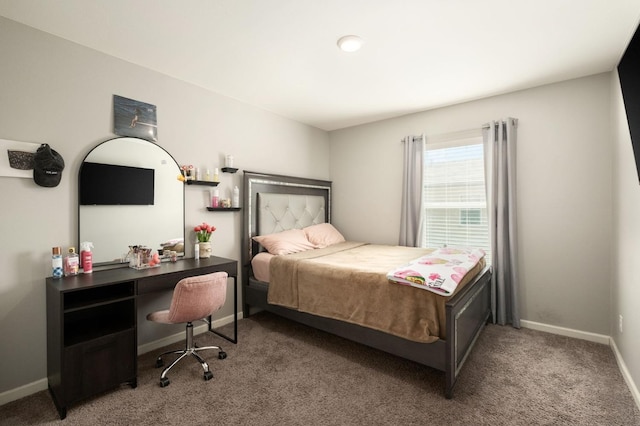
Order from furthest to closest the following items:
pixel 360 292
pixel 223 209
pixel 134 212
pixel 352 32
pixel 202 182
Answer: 1. pixel 223 209
2. pixel 202 182
3. pixel 134 212
4. pixel 360 292
5. pixel 352 32

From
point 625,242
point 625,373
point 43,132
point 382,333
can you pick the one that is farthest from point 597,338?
point 43,132

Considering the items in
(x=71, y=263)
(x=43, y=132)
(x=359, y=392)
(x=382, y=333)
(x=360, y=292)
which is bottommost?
(x=359, y=392)

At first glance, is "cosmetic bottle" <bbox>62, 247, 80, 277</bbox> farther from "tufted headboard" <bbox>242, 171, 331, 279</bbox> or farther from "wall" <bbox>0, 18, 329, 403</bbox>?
"tufted headboard" <bbox>242, 171, 331, 279</bbox>

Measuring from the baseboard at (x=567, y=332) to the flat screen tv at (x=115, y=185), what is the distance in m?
4.09

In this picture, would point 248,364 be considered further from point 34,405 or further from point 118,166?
point 118,166

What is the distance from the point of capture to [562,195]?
3066 mm

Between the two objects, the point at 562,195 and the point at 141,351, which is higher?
the point at 562,195

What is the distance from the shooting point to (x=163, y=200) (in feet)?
9.42

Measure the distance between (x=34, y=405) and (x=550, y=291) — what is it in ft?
14.8

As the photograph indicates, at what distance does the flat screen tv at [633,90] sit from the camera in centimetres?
200

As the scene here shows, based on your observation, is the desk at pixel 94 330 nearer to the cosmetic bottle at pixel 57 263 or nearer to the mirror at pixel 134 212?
the cosmetic bottle at pixel 57 263

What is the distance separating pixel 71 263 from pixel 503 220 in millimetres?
4009

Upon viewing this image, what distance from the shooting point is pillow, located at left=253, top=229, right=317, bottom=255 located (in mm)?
3453

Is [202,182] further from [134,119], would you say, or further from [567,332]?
[567,332]
